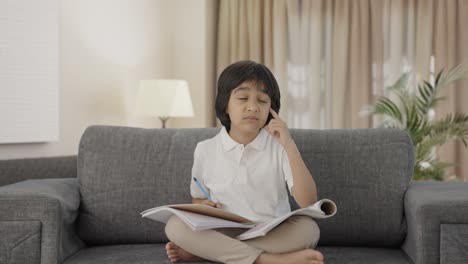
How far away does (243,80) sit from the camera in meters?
2.48

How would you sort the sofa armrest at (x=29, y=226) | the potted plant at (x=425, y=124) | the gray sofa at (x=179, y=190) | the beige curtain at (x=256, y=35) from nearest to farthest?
1. the sofa armrest at (x=29, y=226)
2. the gray sofa at (x=179, y=190)
3. the potted plant at (x=425, y=124)
4. the beige curtain at (x=256, y=35)

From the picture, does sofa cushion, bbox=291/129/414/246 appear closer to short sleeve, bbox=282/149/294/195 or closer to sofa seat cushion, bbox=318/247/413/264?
sofa seat cushion, bbox=318/247/413/264

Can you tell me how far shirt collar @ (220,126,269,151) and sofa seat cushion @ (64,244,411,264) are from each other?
42 cm

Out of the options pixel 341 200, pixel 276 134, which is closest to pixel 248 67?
pixel 276 134

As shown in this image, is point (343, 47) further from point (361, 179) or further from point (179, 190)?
point (179, 190)

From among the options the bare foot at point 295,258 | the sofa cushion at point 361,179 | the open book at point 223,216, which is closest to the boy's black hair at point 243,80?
the sofa cushion at point 361,179

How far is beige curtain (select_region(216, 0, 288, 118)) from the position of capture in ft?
18.4

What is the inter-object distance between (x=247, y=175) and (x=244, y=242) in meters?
0.30

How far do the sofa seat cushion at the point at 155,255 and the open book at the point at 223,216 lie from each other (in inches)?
6.7

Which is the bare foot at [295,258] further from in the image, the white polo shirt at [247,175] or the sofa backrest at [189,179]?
the sofa backrest at [189,179]

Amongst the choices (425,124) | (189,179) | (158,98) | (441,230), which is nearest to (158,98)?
(158,98)

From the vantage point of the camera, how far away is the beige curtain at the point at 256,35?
561 centimetres

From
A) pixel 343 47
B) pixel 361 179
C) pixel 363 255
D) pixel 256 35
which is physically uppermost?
pixel 256 35

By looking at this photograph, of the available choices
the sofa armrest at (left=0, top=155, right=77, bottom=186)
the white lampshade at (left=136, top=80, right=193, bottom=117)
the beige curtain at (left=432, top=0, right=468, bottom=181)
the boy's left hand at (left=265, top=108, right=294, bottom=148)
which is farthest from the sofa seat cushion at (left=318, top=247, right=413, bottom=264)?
the beige curtain at (left=432, top=0, right=468, bottom=181)
